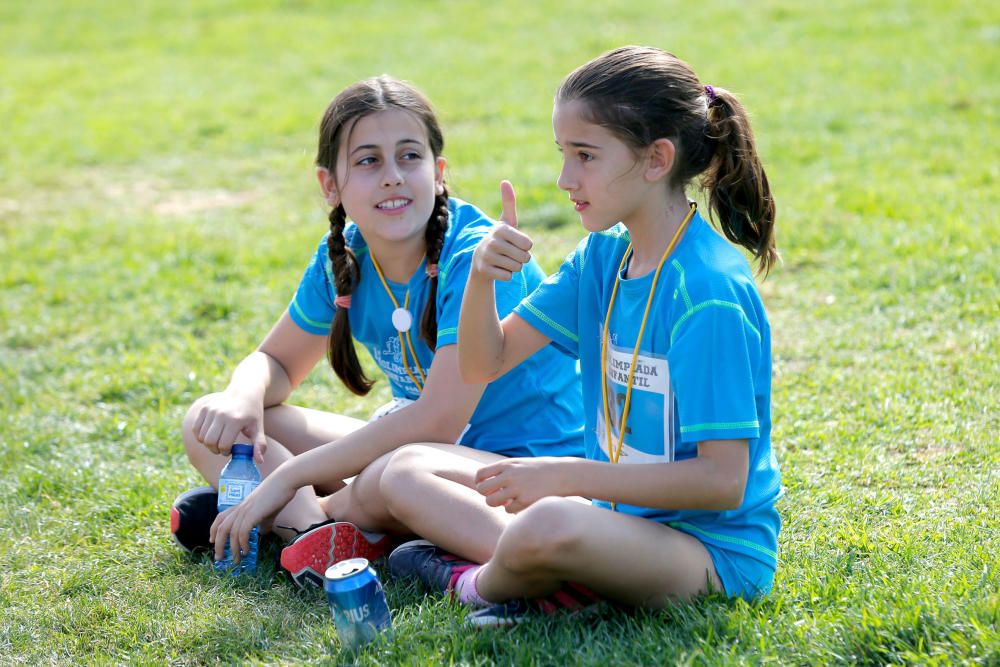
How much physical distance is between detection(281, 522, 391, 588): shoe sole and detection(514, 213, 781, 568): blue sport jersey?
0.72 m

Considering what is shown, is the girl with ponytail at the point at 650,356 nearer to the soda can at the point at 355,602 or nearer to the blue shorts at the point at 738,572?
the blue shorts at the point at 738,572

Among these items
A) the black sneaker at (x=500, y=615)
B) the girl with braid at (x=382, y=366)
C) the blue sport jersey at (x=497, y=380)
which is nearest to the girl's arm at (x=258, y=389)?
the girl with braid at (x=382, y=366)

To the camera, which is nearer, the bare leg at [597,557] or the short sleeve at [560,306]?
the bare leg at [597,557]

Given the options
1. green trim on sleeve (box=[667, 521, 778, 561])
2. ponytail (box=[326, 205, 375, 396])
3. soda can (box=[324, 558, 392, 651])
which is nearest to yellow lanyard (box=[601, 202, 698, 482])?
green trim on sleeve (box=[667, 521, 778, 561])

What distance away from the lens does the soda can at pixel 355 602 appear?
8.71 feet

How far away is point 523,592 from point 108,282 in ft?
14.4

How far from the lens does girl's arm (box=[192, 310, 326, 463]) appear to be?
11.5 ft

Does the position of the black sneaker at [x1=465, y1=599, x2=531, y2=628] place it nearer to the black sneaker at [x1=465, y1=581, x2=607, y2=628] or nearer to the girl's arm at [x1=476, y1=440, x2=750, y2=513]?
the black sneaker at [x1=465, y1=581, x2=607, y2=628]

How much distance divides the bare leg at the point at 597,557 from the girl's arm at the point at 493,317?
21.3 inches

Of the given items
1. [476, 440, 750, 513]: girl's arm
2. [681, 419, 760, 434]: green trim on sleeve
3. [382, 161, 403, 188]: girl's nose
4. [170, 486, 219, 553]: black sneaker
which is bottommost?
[170, 486, 219, 553]: black sneaker

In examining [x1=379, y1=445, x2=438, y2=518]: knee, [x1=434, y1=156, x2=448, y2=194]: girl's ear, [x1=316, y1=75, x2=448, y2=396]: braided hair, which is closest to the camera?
[x1=379, y1=445, x2=438, y2=518]: knee

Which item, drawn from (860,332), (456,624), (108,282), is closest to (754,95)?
(860,332)

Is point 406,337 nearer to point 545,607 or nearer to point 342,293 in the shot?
point 342,293

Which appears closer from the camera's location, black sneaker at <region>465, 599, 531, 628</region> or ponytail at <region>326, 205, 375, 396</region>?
black sneaker at <region>465, 599, 531, 628</region>
